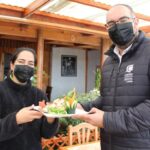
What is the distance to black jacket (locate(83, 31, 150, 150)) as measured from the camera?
1.38 metres

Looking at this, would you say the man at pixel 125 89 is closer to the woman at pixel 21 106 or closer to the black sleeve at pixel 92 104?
the black sleeve at pixel 92 104

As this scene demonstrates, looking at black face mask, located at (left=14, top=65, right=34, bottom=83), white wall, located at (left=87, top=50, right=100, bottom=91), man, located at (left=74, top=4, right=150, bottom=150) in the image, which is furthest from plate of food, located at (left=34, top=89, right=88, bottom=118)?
white wall, located at (left=87, top=50, right=100, bottom=91)

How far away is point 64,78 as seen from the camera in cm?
845

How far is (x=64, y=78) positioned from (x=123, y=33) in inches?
272

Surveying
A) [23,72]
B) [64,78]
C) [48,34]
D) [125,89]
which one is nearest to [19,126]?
[23,72]

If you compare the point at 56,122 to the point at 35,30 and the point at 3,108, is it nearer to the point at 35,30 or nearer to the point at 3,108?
the point at 3,108

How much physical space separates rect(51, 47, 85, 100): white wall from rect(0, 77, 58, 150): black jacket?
247 inches

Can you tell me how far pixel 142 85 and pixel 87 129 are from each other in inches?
74.5

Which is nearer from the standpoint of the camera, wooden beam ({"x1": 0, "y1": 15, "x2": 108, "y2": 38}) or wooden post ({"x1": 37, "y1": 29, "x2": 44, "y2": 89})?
wooden beam ({"x1": 0, "y1": 15, "x2": 108, "y2": 38})

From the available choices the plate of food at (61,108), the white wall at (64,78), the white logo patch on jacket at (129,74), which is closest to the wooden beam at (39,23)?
the plate of food at (61,108)

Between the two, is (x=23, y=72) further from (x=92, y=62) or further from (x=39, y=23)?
(x=92, y=62)

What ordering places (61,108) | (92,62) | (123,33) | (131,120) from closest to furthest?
(131,120), (123,33), (61,108), (92,62)

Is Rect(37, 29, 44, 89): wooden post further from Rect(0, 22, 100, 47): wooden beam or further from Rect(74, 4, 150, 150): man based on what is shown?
Rect(74, 4, 150, 150): man

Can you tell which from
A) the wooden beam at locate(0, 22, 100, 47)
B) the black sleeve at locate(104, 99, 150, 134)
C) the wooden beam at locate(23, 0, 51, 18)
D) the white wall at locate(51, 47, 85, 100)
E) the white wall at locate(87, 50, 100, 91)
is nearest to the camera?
the black sleeve at locate(104, 99, 150, 134)
